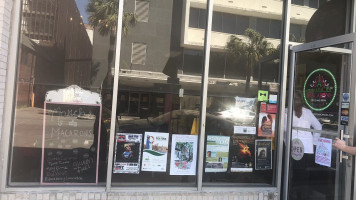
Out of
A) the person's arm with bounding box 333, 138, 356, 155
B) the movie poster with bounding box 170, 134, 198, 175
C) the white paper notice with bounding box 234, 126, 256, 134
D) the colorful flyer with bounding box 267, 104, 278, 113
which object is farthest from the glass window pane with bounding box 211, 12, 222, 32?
the person's arm with bounding box 333, 138, 356, 155

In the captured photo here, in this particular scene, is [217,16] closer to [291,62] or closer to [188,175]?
[291,62]

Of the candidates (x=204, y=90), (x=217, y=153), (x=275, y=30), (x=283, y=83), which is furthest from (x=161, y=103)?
(x=275, y=30)

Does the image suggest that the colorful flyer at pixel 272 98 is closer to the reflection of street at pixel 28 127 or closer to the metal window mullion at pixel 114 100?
the metal window mullion at pixel 114 100

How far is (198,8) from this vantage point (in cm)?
425

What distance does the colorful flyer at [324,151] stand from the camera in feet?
12.6

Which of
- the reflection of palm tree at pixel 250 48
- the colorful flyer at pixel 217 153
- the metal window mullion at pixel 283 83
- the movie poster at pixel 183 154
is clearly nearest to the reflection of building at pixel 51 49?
the movie poster at pixel 183 154

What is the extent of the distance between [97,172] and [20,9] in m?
2.24

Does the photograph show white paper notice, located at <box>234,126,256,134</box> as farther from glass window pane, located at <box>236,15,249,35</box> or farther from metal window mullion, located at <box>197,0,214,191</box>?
glass window pane, located at <box>236,15,249,35</box>

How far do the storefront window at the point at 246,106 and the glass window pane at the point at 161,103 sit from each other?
0.36 meters

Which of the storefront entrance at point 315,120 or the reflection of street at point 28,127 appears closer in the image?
the reflection of street at point 28,127

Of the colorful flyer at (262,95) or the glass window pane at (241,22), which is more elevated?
the glass window pane at (241,22)

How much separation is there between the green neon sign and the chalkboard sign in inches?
116

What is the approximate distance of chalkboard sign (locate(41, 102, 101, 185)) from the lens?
12.4 feet

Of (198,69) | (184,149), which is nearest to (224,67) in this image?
(198,69)
